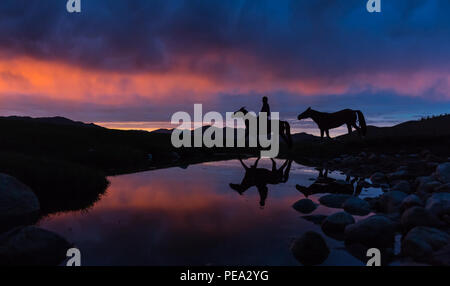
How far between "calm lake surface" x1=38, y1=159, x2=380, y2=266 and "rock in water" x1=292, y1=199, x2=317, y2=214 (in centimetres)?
17

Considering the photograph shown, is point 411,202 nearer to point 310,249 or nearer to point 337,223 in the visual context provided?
point 337,223

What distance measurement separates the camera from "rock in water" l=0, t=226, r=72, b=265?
5090 millimetres

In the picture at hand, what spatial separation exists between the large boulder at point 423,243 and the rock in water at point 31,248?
6.66 metres

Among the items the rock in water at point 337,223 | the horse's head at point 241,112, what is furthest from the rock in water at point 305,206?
the horse's head at point 241,112

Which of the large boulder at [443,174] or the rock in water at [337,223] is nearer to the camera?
the rock in water at [337,223]

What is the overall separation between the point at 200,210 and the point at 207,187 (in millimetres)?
4040

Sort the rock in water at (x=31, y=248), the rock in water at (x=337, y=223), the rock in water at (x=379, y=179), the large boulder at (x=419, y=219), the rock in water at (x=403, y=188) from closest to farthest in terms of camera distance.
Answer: the rock in water at (x=31, y=248), the large boulder at (x=419, y=219), the rock in water at (x=337, y=223), the rock in water at (x=403, y=188), the rock in water at (x=379, y=179)

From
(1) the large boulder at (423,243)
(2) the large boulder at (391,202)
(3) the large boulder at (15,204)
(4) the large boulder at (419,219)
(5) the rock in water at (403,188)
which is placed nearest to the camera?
(1) the large boulder at (423,243)

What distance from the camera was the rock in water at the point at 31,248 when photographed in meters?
5.09

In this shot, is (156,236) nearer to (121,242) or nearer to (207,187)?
(121,242)

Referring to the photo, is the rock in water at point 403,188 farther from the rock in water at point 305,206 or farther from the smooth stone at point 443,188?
the rock in water at point 305,206

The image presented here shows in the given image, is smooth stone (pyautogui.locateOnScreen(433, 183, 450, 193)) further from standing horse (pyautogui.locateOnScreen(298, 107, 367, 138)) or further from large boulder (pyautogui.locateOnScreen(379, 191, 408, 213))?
standing horse (pyautogui.locateOnScreen(298, 107, 367, 138))

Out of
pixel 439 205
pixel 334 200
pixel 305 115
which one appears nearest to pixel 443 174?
pixel 439 205

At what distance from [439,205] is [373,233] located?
9.04ft
